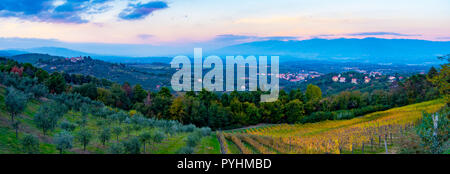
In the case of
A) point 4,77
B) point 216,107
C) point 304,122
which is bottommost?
point 304,122

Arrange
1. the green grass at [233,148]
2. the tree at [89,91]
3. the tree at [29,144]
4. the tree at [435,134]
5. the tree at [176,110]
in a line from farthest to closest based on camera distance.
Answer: the tree at [89,91], the tree at [176,110], the green grass at [233,148], the tree at [29,144], the tree at [435,134]

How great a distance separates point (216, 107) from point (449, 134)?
30.7 metres

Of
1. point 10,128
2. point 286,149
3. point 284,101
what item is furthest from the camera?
point 284,101

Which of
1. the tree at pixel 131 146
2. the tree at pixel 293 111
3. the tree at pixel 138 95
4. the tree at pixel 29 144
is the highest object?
the tree at pixel 29 144

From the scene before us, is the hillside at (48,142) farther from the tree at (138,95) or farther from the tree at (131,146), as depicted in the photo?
the tree at (138,95)

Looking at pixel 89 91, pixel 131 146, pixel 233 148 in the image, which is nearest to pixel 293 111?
pixel 233 148

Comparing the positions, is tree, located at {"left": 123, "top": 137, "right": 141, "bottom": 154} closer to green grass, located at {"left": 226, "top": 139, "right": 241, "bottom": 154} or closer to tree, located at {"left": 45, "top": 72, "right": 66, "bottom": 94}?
green grass, located at {"left": 226, "top": 139, "right": 241, "bottom": 154}

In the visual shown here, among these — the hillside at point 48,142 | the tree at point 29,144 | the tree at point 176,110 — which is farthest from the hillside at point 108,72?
the tree at point 29,144

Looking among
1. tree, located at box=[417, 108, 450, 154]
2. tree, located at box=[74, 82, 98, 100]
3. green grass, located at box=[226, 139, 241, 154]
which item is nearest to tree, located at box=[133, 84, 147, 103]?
tree, located at box=[74, 82, 98, 100]

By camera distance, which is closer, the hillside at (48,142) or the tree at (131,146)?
the tree at (131,146)

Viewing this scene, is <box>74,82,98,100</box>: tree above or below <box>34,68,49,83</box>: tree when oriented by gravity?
below
